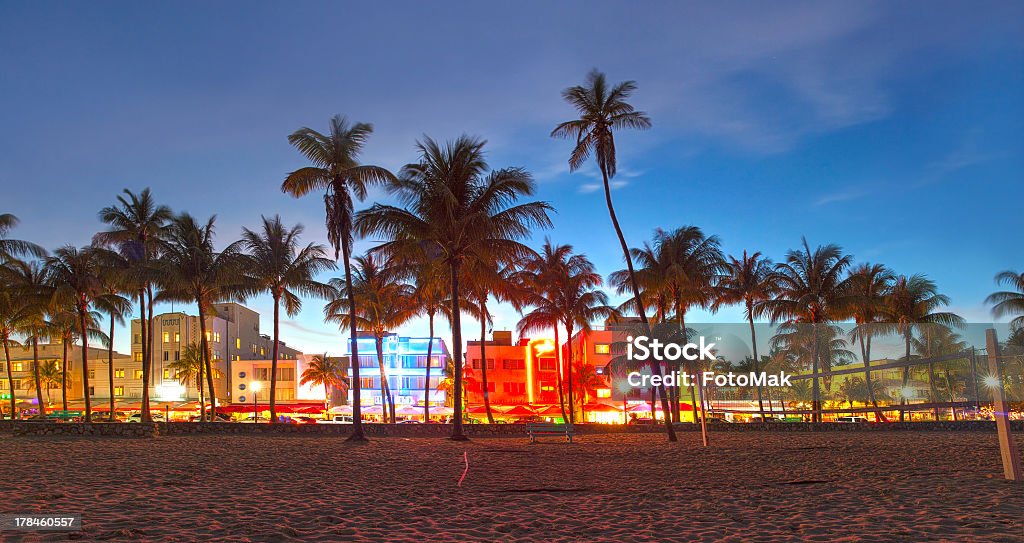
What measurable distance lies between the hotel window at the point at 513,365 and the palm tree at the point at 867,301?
1433 inches

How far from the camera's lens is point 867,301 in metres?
38.7

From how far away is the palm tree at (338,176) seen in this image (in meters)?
24.1

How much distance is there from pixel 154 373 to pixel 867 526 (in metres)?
82.7

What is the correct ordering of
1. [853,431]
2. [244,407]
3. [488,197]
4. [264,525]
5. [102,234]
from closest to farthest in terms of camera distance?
[264,525] → [488,197] → [853,431] → [102,234] → [244,407]

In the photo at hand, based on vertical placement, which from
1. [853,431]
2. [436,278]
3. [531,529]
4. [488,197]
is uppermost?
[488,197]

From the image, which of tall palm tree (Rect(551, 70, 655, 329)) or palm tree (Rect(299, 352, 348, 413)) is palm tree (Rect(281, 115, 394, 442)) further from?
palm tree (Rect(299, 352, 348, 413))

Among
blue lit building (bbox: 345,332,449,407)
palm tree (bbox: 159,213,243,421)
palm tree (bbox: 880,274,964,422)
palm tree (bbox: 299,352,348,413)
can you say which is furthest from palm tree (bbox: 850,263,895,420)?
palm tree (bbox: 299,352,348,413)

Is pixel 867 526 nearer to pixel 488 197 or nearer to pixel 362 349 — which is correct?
pixel 488 197

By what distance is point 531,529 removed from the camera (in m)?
8.28

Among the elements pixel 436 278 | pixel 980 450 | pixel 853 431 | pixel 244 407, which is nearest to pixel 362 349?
pixel 244 407

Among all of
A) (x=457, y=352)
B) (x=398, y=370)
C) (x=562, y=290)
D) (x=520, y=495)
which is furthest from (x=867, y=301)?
(x=398, y=370)

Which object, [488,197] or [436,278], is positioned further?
[436,278]

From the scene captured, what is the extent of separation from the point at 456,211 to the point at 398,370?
54.3 metres

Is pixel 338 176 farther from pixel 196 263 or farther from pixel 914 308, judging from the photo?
pixel 914 308
